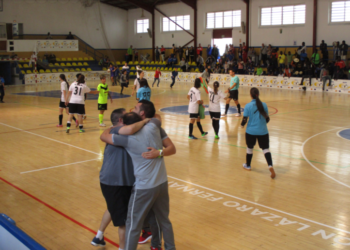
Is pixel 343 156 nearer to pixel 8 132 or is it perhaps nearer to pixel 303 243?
pixel 303 243

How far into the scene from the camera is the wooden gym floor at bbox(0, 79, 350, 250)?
498 centimetres

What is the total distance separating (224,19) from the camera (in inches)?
1428

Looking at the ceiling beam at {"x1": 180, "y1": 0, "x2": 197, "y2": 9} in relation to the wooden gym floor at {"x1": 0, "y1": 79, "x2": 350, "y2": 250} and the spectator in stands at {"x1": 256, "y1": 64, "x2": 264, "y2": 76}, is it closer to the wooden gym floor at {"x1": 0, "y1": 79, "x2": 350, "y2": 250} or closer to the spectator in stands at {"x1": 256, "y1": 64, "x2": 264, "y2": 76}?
the spectator in stands at {"x1": 256, "y1": 64, "x2": 264, "y2": 76}

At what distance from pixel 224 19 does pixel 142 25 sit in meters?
13.4

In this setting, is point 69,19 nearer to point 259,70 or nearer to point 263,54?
point 263,54

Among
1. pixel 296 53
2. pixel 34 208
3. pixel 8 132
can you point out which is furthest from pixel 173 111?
pixel 296 53

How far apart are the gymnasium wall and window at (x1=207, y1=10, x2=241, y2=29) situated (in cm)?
1411

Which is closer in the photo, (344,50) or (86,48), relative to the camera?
(344,50)

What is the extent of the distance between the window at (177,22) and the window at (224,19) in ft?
10.2

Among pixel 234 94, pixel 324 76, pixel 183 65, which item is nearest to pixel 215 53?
pixel 183 65

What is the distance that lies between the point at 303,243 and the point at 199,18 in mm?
36094

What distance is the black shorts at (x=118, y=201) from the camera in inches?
159

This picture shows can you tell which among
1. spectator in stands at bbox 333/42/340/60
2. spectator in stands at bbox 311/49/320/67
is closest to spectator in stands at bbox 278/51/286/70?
spectator in stands at bbox 311/49/320/67

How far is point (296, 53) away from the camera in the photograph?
28688 mm
